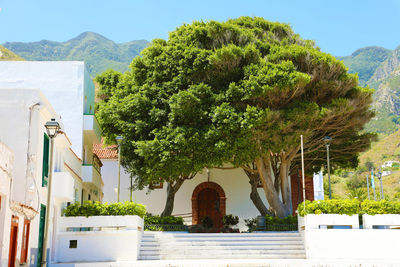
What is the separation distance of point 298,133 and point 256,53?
4.96 m

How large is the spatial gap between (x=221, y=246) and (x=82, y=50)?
148 meters

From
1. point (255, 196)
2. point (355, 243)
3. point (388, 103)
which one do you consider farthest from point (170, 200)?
point (388, 103)

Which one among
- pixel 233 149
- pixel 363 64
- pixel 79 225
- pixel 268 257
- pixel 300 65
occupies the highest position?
pixel 363 64

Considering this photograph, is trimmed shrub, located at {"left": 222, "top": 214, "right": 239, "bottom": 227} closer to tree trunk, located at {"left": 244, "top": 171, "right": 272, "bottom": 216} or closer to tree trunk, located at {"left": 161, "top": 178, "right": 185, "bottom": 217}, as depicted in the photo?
tree trunk, located at {"left": 244, "top": 171, "right": 272, "bottom": 216}

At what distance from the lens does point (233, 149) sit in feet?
84.1

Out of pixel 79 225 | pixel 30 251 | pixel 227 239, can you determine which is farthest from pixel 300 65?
pixel 30 251

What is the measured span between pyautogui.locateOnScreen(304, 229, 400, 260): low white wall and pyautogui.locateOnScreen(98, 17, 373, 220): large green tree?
6525mm

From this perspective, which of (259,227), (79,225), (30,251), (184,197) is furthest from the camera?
(184,197)

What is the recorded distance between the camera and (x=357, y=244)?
21688 millimetres

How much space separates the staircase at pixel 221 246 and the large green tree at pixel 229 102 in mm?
4134

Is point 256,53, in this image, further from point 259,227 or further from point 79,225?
point 79,225

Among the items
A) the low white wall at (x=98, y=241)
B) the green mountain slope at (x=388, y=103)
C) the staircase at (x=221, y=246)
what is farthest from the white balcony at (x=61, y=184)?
the green mountain slope at (x=388, y=103)

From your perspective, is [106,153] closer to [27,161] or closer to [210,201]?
[210,201]

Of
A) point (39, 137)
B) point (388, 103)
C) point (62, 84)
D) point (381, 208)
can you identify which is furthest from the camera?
point (388, 103)
